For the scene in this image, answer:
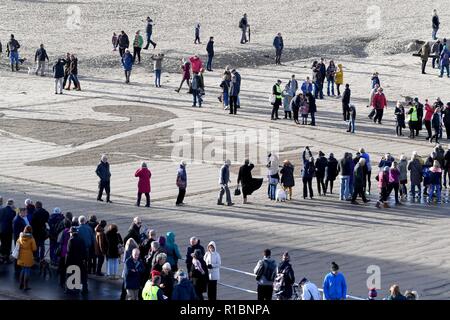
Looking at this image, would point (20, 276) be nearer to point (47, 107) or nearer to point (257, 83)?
point (47, 107)

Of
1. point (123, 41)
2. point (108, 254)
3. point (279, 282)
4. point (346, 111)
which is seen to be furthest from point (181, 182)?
point (123, 41)

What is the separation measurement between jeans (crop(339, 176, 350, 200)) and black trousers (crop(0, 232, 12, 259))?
9.92 m

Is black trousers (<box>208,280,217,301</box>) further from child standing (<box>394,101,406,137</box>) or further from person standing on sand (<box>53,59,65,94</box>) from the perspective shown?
person standing on sand (<box>53,59,65,94</box>)

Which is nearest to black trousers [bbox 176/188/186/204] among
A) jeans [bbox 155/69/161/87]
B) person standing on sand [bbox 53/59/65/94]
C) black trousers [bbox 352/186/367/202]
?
black trousers [bbox 352/186/367/202]

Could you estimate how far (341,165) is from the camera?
33594 millimetres

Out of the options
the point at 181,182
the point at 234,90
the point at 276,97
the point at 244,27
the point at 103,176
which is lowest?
the point at 181,182

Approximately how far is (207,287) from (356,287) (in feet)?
10.1

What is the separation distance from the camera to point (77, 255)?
24.9 meters

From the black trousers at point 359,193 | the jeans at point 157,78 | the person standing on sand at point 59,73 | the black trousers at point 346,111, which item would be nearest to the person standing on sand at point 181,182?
the black trousers at point 359,193

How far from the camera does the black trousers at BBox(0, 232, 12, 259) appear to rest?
1047 inches

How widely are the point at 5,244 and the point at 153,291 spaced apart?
6.58 metres

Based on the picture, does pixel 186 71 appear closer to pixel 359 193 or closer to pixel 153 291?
pixel 359 193

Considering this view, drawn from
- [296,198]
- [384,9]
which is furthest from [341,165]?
[384,9]

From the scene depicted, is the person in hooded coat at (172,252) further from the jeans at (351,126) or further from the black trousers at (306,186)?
the jeans at (351,126)
